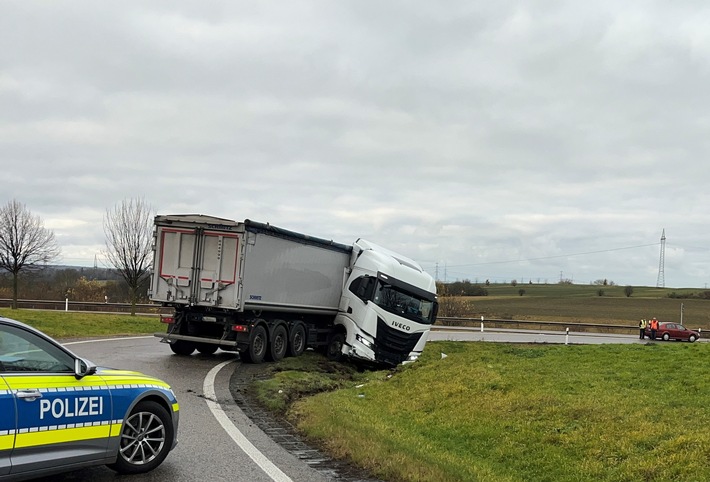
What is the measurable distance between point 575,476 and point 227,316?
408 inches

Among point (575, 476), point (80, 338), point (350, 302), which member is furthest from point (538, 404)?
point (80, 338)

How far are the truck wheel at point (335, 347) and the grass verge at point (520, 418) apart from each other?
349 cm

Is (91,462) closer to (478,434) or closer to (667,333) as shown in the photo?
(478,434)

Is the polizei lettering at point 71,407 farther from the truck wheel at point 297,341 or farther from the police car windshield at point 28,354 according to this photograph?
the truck wheel at point 297,341

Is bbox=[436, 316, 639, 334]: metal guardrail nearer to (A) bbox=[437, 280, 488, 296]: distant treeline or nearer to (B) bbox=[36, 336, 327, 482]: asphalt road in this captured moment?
(A) bbox=[437, 280, 488, 296]: distant treeline

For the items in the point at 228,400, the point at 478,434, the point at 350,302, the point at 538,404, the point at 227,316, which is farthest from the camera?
the point at 350,302

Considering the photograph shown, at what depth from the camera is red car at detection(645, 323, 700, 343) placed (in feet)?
149

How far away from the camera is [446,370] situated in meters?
14.8

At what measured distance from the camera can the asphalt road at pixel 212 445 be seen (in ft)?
20.5

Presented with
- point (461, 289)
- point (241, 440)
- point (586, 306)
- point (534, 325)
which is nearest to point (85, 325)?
point (241, 440)

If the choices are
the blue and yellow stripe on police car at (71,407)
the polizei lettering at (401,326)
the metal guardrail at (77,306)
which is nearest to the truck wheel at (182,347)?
the polizei lettering at (401,326)

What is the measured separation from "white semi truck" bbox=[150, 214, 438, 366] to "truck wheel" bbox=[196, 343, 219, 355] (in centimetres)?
4

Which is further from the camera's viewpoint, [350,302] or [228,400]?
[350,302]

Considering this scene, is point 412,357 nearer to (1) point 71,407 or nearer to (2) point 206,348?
(2) point 206,348
